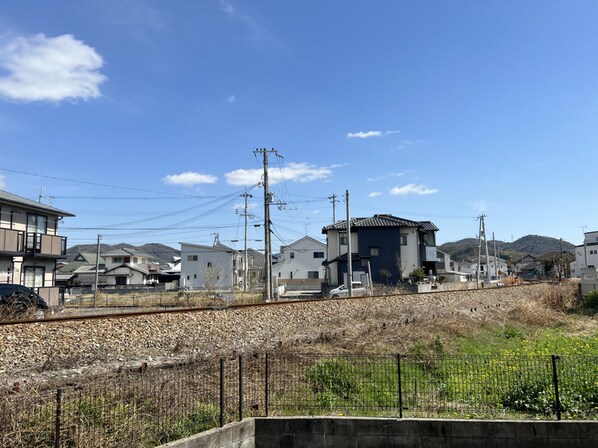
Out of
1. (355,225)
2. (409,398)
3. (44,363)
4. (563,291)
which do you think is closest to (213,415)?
(409,398)

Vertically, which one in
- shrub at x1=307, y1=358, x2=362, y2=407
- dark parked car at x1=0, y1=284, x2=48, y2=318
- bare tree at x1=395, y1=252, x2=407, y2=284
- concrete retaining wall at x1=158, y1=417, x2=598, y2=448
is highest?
bare tree at x1=395, y1=252, x2=407, y2=284

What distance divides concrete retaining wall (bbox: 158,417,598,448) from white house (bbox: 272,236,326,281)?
55.8 meters

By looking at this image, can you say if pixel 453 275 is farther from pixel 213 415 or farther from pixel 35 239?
pixel 213 415

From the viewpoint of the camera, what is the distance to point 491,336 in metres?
15.9

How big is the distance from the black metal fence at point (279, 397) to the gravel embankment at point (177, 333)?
3849 millimetres

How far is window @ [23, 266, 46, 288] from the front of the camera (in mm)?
25638

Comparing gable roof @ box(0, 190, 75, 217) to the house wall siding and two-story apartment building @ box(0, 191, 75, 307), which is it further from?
the house wall siding

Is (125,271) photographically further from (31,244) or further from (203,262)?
(31,244)

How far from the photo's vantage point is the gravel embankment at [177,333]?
1016 cm

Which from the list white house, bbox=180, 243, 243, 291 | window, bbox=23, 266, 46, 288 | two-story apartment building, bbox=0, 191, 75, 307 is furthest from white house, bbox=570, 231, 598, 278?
window, bbox=23, 266, 46, 288

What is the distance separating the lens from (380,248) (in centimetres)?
4528

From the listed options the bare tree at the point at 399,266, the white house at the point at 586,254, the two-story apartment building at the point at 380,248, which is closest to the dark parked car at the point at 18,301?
the two-story apartment building at the point at 380,248

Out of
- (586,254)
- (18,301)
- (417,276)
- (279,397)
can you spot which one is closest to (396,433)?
(279,397)

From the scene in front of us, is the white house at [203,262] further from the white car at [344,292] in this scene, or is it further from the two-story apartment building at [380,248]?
the white car at [344,292]
